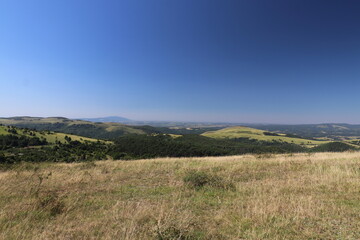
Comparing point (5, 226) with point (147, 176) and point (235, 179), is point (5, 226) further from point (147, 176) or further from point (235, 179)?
point (235, 179)

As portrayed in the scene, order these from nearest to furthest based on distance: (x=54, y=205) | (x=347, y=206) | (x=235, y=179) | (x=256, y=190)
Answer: (x=347, y=206)
(x=54, y=205)
(x=256, y=190)
(x=235, y=179)

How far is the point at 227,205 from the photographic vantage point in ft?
17.7

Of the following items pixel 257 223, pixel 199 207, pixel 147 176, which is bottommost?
pixel 147 176

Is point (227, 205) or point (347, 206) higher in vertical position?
point (347, 206)

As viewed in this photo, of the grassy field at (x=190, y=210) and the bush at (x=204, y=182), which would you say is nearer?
the grassy field at (x=190, y=210)

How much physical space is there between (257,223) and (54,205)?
20.1ft

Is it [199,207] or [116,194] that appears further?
[116,194]

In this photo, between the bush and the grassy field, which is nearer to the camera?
the grassy field

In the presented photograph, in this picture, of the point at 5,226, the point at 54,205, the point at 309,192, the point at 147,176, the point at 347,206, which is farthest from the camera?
the point at 147,176

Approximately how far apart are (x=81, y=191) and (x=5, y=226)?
333 centimetres

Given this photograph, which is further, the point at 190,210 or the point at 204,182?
the point at 204,182

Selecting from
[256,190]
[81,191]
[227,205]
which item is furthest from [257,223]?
[81,191]

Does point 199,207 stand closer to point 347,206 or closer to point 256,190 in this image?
point 256,190

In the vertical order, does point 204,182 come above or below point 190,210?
below
